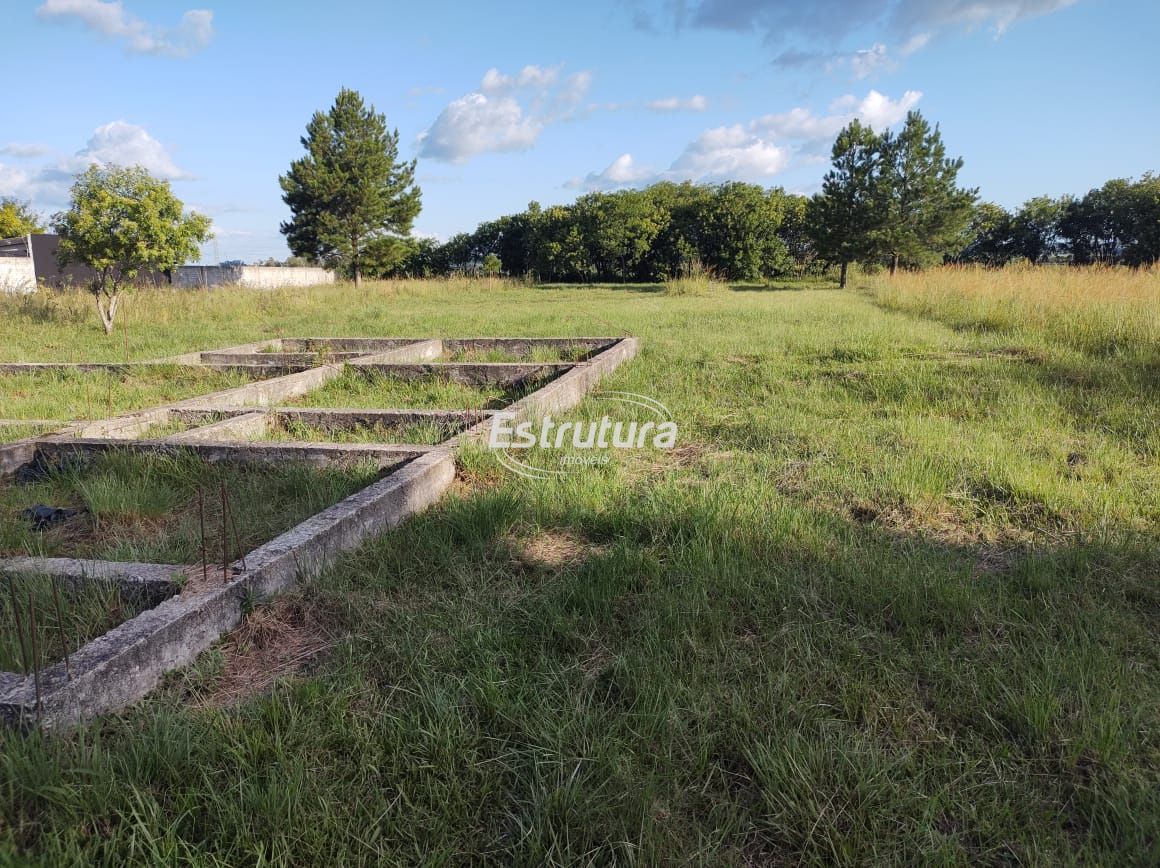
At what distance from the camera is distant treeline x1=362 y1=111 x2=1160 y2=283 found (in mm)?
23578

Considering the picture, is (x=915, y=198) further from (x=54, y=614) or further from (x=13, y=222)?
(x=13, y=222)

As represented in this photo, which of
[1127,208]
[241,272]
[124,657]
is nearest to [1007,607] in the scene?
[124,657]

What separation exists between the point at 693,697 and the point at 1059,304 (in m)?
9.55

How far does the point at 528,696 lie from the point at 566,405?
3492mm

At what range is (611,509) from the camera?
9.81ft

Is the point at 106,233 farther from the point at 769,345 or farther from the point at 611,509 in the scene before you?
the point at 611,509

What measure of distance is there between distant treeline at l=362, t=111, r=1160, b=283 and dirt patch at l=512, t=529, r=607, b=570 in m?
23.0

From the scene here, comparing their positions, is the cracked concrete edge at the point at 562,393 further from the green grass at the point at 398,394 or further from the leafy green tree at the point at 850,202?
the leafy green tree at the point at 850,202

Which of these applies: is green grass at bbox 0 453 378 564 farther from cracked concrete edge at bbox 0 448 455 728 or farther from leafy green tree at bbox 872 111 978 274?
leafy green tree at bbox 872 111 978 274

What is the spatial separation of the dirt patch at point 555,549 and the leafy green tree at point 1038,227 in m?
37.4

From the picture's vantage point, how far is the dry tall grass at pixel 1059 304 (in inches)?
272

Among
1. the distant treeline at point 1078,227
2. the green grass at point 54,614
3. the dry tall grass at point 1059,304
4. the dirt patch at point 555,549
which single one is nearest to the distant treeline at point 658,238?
the distant treeline at point 1078,227

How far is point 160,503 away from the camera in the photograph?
306 cm

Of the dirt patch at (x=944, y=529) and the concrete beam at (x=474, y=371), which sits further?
the concrete beam at (x=474, y=371)
